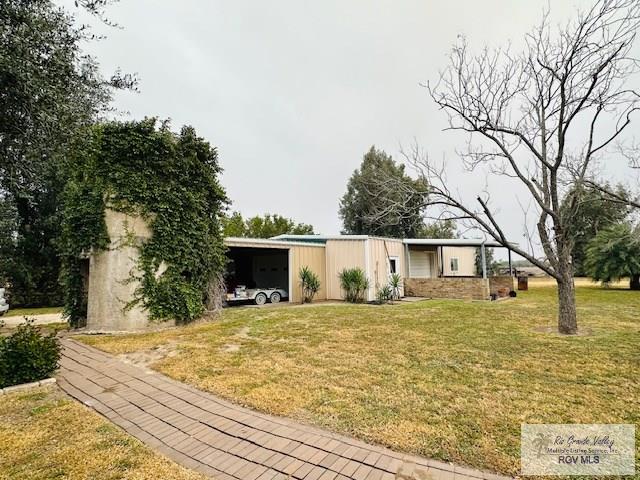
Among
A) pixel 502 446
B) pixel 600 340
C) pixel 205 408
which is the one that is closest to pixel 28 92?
pixel 205 408

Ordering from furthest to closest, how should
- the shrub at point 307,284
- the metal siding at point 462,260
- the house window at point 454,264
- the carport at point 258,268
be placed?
the house window at point 454,264 → the metal siding at point 462,260 → the carport at point 258,268 → the shrub at point 307,284

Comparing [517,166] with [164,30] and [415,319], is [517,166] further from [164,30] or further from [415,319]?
[164,30]

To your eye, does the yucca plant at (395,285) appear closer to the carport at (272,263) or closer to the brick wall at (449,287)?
the brick wall at (449,287)

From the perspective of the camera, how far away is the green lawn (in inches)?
126

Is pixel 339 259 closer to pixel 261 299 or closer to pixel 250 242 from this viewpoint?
pixel 261 299

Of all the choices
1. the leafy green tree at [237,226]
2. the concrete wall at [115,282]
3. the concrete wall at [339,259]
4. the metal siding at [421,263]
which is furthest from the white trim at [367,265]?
the leafy green tree at [237,226]

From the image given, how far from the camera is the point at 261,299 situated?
14391 mm

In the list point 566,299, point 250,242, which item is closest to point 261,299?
point 250,242

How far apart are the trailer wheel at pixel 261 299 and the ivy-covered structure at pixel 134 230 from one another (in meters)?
4.94

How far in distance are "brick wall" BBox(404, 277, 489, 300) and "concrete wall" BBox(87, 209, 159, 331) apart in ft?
41.1

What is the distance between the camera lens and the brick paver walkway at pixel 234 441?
256cm

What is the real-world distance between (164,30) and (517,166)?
30.3 ft

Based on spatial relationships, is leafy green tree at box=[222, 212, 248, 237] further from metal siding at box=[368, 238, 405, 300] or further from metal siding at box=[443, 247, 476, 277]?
metal siding at box=[368, 238, 405, 300]

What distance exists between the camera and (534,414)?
3.43 m
